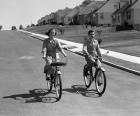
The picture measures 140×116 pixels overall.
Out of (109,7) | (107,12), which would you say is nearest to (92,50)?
(109,7)

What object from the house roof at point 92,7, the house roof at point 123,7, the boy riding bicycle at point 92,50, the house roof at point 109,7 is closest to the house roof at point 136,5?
the house roof at point 123,7

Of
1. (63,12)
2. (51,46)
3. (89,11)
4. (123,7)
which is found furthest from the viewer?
(63,12)

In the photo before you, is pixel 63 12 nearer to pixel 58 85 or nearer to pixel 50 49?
pixel 50 49

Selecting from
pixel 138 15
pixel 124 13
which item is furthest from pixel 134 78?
pixel 124 13

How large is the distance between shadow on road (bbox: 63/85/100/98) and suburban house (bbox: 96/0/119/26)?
93.2 metres

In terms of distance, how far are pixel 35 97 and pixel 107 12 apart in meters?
99.2

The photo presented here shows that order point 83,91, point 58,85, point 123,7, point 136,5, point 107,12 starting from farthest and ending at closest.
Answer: point 107,12, point 123,7, point 136,5, point 83,91, point 58,85

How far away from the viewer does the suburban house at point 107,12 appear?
107 m

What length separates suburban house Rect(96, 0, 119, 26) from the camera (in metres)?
107

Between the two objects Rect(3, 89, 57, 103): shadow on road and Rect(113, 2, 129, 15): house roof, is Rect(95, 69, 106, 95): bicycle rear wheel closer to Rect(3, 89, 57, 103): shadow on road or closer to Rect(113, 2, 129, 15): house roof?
Rect(3, 89, 57, 103): shadow on road

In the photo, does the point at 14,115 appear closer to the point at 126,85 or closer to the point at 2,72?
the point at 126,85

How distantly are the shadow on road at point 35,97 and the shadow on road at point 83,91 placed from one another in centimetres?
79

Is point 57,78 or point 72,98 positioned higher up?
point 57,78

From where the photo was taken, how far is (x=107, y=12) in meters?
109
